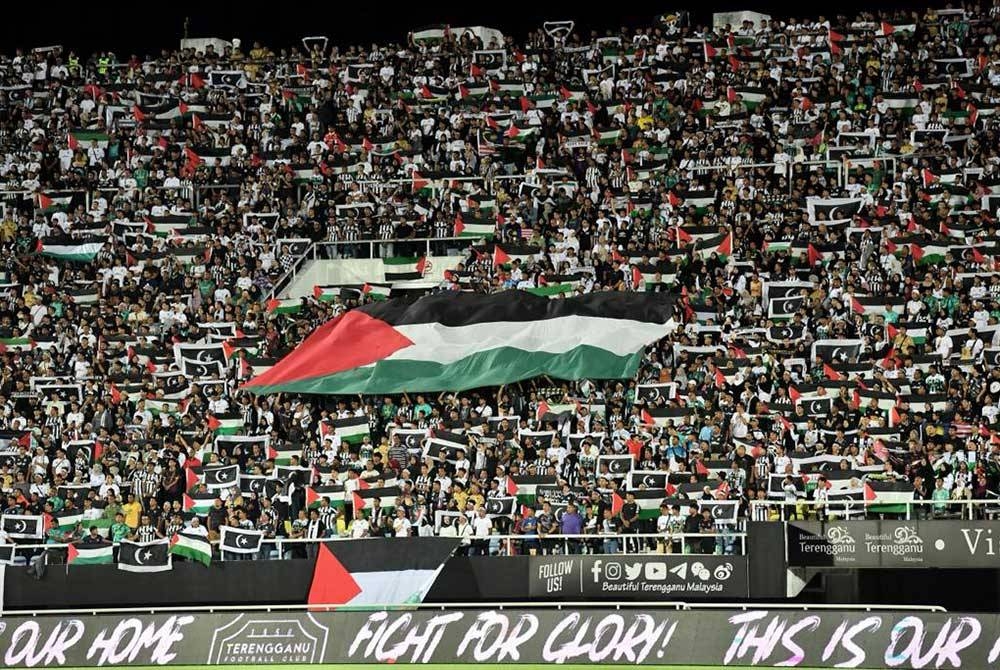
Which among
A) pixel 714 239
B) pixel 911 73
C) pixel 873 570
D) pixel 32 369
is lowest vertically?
pixel 873 570

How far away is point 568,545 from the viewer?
29.6 m

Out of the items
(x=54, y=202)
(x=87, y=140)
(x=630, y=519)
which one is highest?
(x=87, y=140)

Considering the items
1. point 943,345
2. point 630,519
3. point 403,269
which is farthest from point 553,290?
point 630,519

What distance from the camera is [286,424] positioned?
35.1m

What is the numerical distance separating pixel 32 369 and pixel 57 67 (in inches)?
580

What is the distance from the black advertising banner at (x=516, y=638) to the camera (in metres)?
25.2

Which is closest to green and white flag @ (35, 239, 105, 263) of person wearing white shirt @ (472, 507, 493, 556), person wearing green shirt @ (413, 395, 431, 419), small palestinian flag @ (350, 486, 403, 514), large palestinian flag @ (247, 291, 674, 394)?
large palestinian flag @ (247, 291, 674, 394)

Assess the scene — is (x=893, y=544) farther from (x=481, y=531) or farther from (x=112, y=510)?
(x=112, y=510)

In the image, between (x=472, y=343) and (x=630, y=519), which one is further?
(x=472, y=343)

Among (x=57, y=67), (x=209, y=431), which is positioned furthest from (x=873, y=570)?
(x=57, y=67)

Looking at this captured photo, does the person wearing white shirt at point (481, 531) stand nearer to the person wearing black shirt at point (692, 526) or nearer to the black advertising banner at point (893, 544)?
the person wearing black shirt at point (692, 526)

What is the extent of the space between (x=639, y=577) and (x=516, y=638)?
261 cm

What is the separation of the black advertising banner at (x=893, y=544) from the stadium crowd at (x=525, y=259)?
0.51 meters

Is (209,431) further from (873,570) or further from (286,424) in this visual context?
(873,570)
